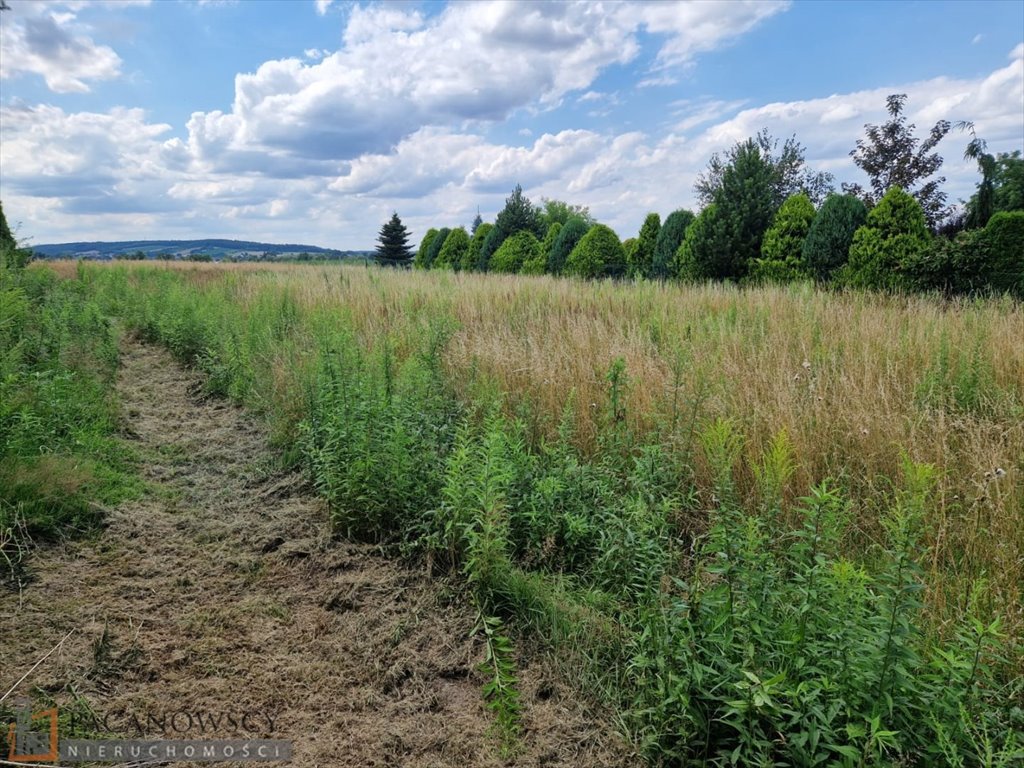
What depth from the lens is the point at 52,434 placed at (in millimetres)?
4262

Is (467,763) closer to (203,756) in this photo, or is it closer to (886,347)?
(203,756)

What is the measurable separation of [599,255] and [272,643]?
1459 centimetres

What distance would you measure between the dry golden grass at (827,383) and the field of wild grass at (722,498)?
28 mm

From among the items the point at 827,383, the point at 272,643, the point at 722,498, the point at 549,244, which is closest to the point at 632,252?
the point at 549,244

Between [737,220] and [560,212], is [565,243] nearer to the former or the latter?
[737,220]

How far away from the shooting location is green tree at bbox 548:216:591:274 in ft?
57.5

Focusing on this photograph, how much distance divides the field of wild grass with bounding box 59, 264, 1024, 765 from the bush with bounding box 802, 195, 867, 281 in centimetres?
453

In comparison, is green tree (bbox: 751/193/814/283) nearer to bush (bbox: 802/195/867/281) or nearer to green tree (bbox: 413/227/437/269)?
bush (bbox: 802/195/867/281)

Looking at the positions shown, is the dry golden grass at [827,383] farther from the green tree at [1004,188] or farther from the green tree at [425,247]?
the green tree at [425,247]

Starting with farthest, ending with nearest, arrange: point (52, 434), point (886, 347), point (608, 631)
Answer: point (886, 347), point (52, 434), point (608, 631)

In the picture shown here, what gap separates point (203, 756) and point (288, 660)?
486 mm

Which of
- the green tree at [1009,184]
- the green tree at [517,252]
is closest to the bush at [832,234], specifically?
the green tree at [517,252]

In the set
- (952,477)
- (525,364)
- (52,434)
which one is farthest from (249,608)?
(952,477)

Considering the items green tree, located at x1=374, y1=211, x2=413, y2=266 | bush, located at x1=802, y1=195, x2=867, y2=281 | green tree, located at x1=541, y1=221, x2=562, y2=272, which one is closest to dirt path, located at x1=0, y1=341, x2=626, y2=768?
bush, located at x1=802, y1=195, x2=867, y2=281
